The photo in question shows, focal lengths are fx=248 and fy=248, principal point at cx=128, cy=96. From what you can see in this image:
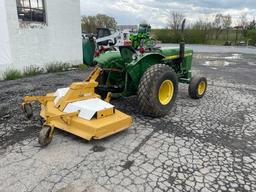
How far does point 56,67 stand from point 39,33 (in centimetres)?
139

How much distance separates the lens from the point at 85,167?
2.87 m

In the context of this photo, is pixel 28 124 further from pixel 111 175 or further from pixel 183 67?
pixel 183 67

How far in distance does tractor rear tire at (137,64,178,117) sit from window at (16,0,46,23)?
20.0 ft

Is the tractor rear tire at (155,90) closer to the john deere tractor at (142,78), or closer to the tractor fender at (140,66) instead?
the john deere tractor at (142,78)

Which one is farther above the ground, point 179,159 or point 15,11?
point 15,11

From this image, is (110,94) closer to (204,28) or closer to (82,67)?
(82,67)

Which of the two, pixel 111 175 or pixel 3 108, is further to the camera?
pixel 3 108

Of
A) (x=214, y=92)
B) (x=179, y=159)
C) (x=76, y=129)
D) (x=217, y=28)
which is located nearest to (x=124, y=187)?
(x=179, y=159)

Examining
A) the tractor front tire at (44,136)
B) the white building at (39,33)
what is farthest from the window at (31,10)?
the tractor front tire at (44,136)

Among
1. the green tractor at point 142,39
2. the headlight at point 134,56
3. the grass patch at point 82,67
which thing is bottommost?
the grass patch at point 82,67

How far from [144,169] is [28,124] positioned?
2253mm

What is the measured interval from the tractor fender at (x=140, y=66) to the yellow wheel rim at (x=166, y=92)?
0.44 metres

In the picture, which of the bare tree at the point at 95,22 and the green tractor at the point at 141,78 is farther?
the bare tree at the point at 95,22

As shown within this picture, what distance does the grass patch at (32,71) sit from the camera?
856cm
